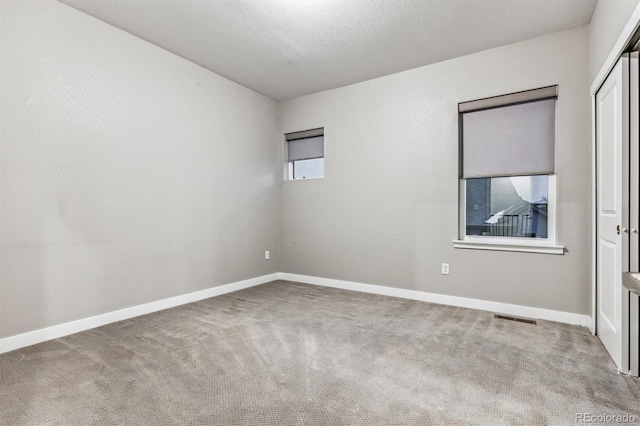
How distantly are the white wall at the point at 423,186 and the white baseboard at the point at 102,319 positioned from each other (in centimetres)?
138

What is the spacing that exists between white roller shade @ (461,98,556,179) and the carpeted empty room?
0.02 meters

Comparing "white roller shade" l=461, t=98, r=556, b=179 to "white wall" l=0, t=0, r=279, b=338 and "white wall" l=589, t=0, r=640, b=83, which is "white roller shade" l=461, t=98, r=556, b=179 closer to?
"white wall" l=589, t=0, r=640, b=83

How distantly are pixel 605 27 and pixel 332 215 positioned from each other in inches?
128

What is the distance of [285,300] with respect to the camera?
3.81m

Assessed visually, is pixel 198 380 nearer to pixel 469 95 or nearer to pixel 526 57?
pixel 469 95

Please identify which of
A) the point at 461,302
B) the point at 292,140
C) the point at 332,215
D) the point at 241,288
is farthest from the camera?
the point at 292,140

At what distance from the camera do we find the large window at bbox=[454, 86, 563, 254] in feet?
10.3

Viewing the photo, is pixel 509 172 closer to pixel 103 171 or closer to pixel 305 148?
pixel 305 148

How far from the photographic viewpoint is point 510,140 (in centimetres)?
329

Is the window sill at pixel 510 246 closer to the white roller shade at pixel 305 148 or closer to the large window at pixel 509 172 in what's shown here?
the large window at pixel 509 172

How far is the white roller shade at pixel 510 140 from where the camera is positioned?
3.14 m

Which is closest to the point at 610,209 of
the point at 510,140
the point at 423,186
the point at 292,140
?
the point at 510,140

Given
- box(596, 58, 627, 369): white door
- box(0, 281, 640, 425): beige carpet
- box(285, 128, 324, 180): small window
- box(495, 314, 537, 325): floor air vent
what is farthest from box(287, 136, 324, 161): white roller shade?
box(596, 58, 627, 369): white door

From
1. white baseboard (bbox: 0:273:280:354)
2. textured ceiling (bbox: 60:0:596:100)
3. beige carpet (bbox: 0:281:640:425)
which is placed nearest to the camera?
beige carpet (bbox: 0:281:640:425)
